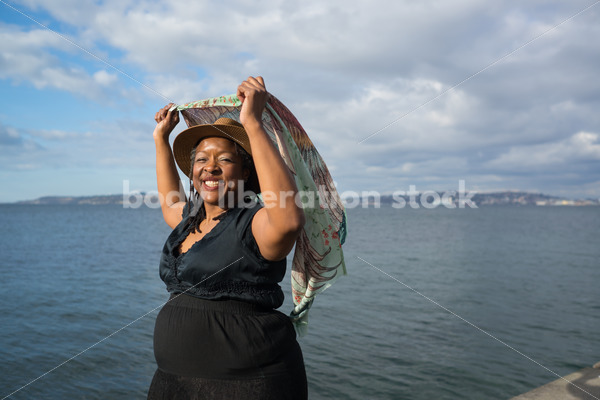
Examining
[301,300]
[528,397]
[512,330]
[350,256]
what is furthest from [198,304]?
[350,256]

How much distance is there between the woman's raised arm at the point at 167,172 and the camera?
272 centimetres

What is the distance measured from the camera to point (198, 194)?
2.46 meters

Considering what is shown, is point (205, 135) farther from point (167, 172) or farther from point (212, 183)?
point (167, 172)

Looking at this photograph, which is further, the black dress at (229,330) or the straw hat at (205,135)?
the straw hat at (205,135)

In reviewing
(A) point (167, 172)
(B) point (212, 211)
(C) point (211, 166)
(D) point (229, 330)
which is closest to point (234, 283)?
(D) point (229, 330)

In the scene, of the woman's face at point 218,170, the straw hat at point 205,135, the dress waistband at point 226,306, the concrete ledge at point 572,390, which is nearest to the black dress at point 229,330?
the dress waistband at point 226,306

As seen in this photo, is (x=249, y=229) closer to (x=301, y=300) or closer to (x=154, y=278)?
(x=301, y=300)

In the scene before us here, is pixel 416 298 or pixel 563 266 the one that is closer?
pixel 416 298

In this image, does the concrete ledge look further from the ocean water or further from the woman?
the woman

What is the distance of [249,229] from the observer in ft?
6.61

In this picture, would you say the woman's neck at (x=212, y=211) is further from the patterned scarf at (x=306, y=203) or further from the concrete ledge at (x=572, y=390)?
the concrete ledge at (x=572, y=390)

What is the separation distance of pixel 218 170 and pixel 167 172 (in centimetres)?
72

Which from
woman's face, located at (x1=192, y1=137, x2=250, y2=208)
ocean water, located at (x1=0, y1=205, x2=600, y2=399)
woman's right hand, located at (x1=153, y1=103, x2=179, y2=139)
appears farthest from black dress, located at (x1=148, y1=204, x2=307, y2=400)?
ocean water, located at (x1=0, y1=205, x2=600, y2=399)

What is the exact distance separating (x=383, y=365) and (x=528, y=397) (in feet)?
10.7
